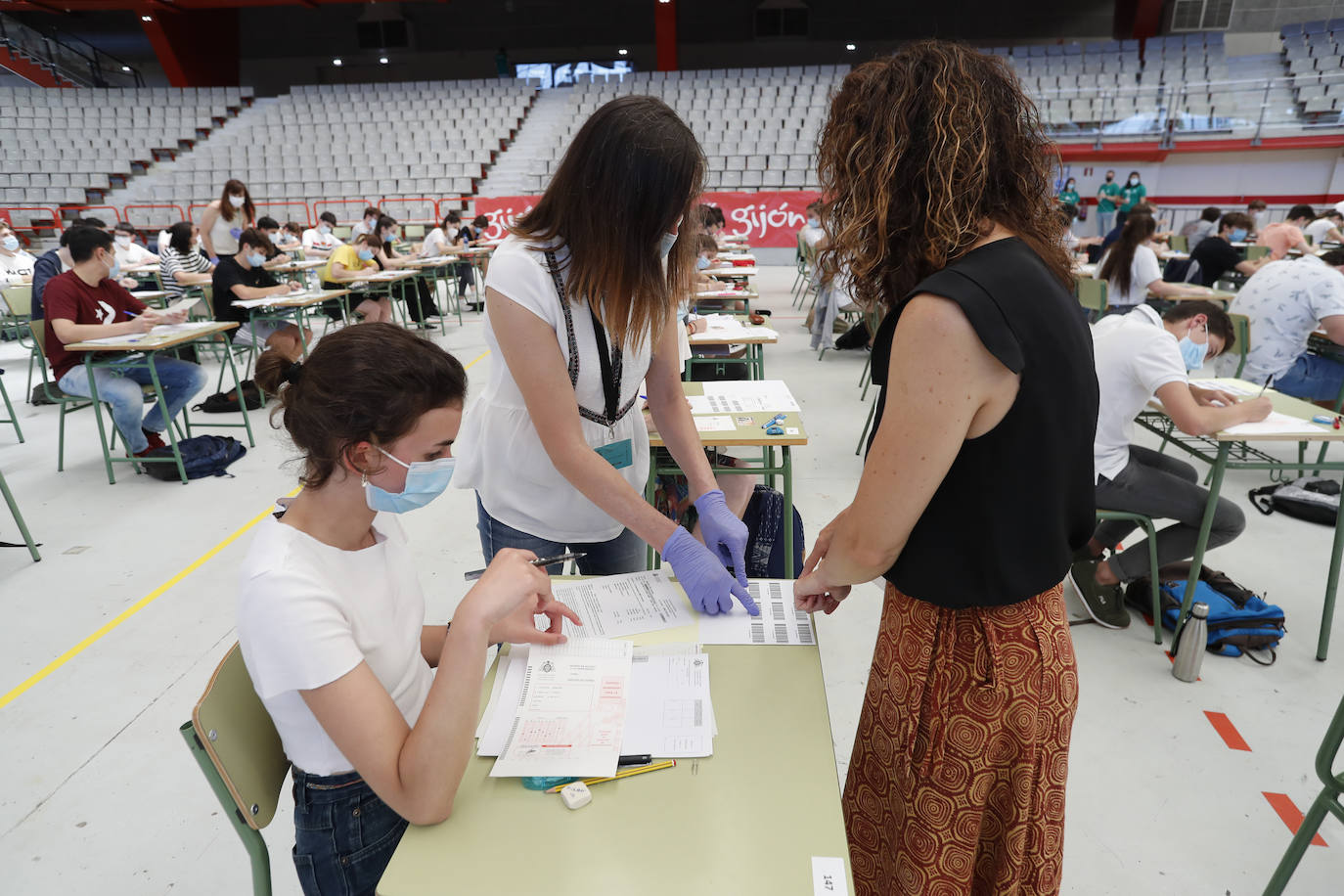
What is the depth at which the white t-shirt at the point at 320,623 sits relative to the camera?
86cm

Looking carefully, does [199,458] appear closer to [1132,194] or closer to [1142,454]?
[1142,454]

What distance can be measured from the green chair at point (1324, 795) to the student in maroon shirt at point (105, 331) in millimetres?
4786

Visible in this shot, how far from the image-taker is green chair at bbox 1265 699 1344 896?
129 centimetres

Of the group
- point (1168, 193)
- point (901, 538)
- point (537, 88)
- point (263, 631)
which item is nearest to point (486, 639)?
point (263, 631)

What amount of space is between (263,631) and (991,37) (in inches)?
797

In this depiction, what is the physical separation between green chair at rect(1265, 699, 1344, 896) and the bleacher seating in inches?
706

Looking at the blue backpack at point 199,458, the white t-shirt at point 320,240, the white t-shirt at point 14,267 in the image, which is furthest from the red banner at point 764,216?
the blue backpack at point 199,458

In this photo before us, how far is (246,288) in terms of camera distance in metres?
5.28

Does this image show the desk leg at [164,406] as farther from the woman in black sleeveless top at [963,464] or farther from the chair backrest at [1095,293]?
the chair backrest at [1095,293]

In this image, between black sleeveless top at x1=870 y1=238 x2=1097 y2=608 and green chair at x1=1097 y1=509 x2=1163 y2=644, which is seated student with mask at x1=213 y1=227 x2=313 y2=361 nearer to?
green chair at x1=1097 y1=509 x2=1163 y2=644

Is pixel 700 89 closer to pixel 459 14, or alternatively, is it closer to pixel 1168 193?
pixel 459 14

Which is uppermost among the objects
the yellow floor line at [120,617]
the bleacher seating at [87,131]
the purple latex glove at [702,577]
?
the bleacher seating at [87,131]

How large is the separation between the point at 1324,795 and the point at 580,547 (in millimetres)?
1441

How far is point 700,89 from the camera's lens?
1483 cm
